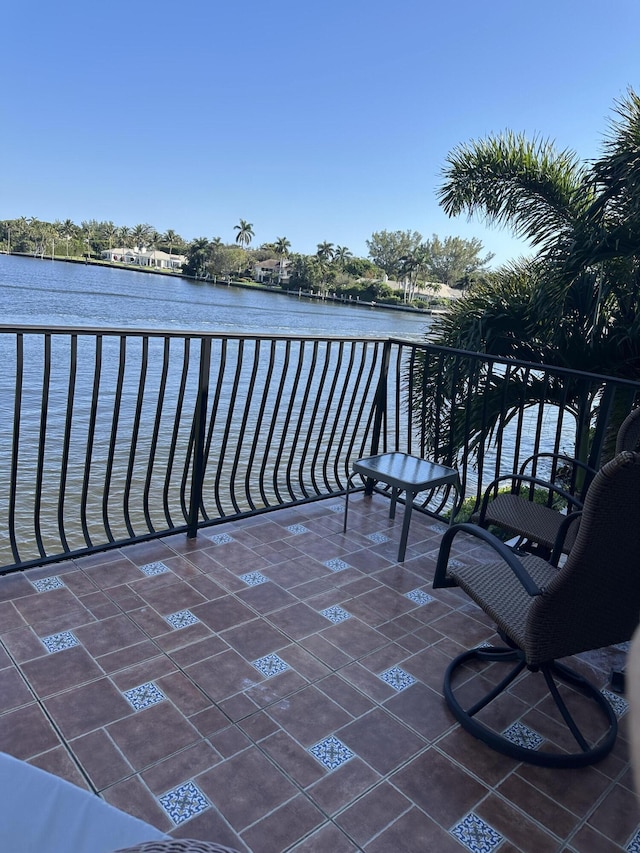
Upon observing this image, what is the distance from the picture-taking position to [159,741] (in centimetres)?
181

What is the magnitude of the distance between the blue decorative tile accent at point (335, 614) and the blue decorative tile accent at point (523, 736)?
33.6 inches

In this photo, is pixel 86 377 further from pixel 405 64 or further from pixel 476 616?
pixel 405 64

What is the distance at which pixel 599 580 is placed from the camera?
171cm

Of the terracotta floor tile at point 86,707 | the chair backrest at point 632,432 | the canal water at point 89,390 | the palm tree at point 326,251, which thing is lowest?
the canal water at point 89,390

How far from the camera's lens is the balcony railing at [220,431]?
2.99 meters

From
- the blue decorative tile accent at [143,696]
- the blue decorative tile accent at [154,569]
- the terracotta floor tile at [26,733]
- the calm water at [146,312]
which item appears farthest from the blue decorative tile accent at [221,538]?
the calm water at [146,312]

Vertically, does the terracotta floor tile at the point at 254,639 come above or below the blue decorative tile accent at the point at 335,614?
below

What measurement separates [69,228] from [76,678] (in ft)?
314

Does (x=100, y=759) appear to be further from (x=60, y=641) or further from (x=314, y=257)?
(x=314, y=257)

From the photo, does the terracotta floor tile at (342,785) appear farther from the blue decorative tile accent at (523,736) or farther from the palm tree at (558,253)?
the palm tree at (558,253)

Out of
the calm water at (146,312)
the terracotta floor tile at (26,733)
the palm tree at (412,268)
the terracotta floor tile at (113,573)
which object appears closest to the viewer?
the terracotta floor tile at (26,733)

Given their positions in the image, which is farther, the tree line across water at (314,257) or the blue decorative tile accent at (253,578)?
the tree line across water at (314,257)

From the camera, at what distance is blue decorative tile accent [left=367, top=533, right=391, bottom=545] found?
11.3 feet

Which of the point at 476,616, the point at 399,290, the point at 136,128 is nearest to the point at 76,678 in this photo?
the point at 476,616
